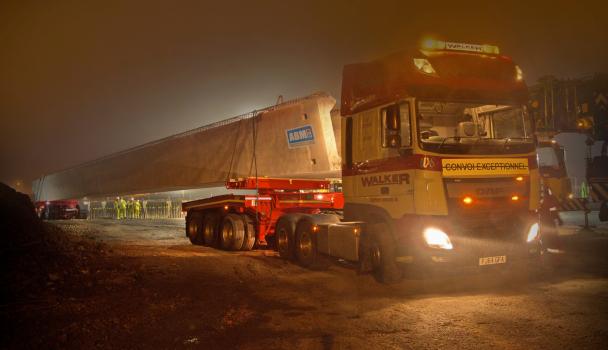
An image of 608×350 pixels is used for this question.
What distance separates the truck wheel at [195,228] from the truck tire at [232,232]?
5.64 ft

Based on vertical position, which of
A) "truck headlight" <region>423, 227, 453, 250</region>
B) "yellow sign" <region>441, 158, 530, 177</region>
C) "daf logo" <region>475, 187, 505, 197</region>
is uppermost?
"yellow sign" <region>441, 158, 530, 177</region>

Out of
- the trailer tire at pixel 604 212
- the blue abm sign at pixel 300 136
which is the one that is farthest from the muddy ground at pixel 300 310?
the trailer tire at pixel 604 212

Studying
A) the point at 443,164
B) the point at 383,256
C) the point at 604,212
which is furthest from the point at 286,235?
the point at 604,212

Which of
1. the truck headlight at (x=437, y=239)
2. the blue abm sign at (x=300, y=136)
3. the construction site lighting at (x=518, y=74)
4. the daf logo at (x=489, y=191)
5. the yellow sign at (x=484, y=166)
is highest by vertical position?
the construction site lighting at (x=518, y=74)

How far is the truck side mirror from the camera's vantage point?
22.5 feet

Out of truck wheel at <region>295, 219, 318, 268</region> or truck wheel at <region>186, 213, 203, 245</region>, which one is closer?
truck wheel at <region>295, 219, 318, 268</region>

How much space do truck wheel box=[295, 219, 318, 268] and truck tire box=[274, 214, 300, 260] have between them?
0.48ft

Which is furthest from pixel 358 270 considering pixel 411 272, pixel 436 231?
pixel 436 231

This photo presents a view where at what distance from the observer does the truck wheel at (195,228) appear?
1467 cm

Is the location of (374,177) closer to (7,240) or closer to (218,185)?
(218,185)

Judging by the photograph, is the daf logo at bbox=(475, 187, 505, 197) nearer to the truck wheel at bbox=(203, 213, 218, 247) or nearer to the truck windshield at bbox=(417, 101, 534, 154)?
the truck windshield at bbox=(417, 101, 534, 154)

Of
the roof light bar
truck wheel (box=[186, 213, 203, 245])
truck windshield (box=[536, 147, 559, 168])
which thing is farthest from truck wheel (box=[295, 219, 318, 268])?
truck windshield (box=[536, 147, 559, 168])

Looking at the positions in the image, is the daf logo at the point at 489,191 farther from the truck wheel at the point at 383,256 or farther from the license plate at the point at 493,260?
the truck wheel at the point at 383,256

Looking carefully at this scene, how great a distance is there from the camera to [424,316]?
5.82 meters
